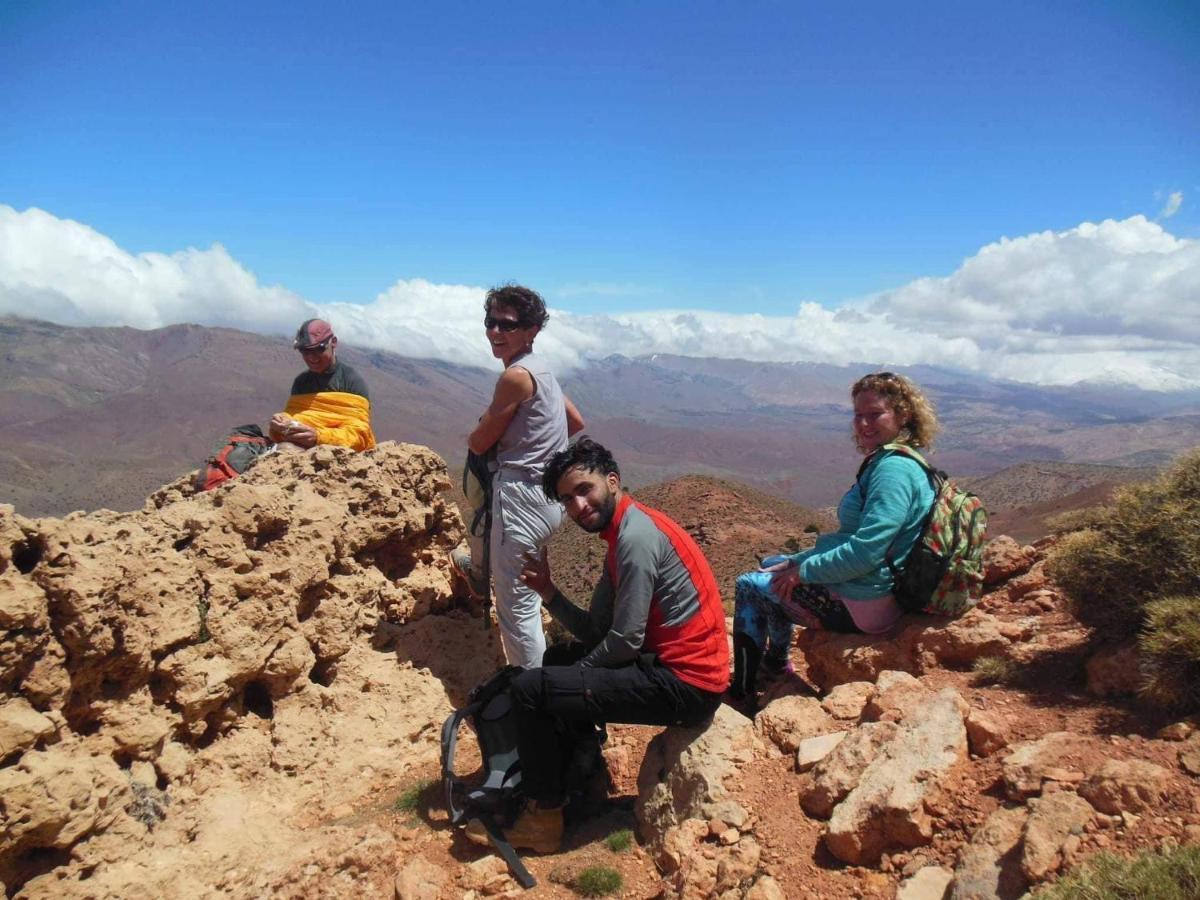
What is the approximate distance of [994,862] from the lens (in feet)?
8.42

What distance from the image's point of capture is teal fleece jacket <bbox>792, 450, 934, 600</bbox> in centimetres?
374

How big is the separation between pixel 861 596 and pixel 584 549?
28929 millimetres

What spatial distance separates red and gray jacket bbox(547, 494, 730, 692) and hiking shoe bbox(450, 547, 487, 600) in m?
1.59

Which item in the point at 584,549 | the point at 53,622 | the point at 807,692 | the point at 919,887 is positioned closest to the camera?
the point at 919,887

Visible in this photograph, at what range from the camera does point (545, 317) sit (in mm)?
4164

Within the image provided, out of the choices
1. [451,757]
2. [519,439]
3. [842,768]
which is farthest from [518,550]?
[842,768]

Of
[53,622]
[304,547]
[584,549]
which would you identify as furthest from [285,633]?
[584,549]

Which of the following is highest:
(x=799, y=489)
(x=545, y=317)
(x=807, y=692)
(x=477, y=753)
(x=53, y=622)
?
(x=545, y=317)

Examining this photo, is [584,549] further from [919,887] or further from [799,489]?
[799,489]

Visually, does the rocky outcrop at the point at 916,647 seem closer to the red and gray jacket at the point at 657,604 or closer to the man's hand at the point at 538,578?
the red and gray jacket at the point at 657,604

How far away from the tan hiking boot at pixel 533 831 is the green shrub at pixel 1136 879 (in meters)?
2.22

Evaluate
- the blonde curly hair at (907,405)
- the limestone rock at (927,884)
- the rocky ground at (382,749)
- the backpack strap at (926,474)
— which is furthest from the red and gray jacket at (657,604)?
the blonde curly hair at (907,405)

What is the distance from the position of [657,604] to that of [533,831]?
1350mm

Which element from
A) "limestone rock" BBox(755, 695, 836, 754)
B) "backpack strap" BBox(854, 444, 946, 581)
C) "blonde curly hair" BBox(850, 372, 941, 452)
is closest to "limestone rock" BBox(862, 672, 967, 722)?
"limestone rock" BBox(755, 695, 836, 754)
